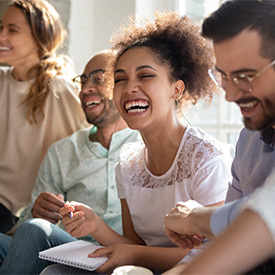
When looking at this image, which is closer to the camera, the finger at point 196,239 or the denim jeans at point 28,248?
the finger at point 196,239

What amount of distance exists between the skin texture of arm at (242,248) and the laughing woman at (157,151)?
0.70 meters

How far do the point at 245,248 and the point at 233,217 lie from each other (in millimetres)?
132

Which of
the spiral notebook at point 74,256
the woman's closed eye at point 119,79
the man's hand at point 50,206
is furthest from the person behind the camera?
the man's hand at point 50,206

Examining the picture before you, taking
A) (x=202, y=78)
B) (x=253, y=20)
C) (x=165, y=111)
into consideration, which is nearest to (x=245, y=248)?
(x=253, y=20)

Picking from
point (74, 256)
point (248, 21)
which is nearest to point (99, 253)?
point (74, 256)

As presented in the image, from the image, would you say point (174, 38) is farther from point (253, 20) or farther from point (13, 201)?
point (13, 201)

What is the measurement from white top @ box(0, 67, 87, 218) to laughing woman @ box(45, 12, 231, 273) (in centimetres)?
68

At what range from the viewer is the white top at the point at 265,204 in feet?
Result: 3.18

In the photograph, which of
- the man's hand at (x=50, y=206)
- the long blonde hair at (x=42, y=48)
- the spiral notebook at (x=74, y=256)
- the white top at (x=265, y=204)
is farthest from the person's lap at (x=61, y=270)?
the long blonde hair at (x=42, y=48)

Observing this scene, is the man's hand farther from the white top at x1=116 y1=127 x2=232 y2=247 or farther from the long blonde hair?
the long blonde hair

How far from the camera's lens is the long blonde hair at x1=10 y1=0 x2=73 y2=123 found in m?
2.67

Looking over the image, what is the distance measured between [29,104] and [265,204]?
74.9 inches

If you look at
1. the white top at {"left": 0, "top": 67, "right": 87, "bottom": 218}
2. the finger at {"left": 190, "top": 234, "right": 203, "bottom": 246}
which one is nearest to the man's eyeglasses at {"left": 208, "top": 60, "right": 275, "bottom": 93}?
the finger at {"left": 190, "top": 234, "right": 203, "bottom": 246}

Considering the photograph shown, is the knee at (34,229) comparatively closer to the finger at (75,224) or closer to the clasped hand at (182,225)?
the finger at (75,224)
